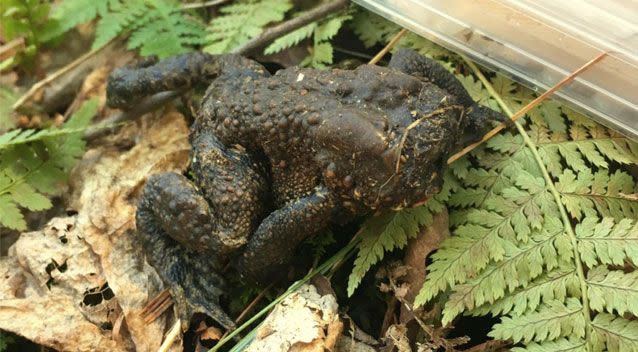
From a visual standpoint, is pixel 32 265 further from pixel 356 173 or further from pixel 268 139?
Result: pixel 356 173

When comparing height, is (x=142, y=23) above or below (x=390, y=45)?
below

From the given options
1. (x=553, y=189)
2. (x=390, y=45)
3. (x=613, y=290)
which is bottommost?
(x=613, y=290)

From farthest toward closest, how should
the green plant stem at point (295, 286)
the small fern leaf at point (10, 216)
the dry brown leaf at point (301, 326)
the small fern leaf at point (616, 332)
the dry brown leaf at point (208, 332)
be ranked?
the small fern leaf at point (10, 216), the dry brown leaf at point (208, 332), the green plant stem at point (295, 286), the dry brown leaf at point (301, 326), the small fern leaf at point (616, 332)

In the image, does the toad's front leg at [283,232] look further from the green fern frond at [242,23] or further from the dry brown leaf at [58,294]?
the green fern frond at [242,23]

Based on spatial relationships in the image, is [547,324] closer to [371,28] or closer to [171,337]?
[171,337]

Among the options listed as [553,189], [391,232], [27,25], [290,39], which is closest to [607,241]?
[553,189]

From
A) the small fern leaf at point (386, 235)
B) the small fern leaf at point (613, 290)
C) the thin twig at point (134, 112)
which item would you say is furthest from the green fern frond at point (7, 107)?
the small fern leaf at point (613, 290)
